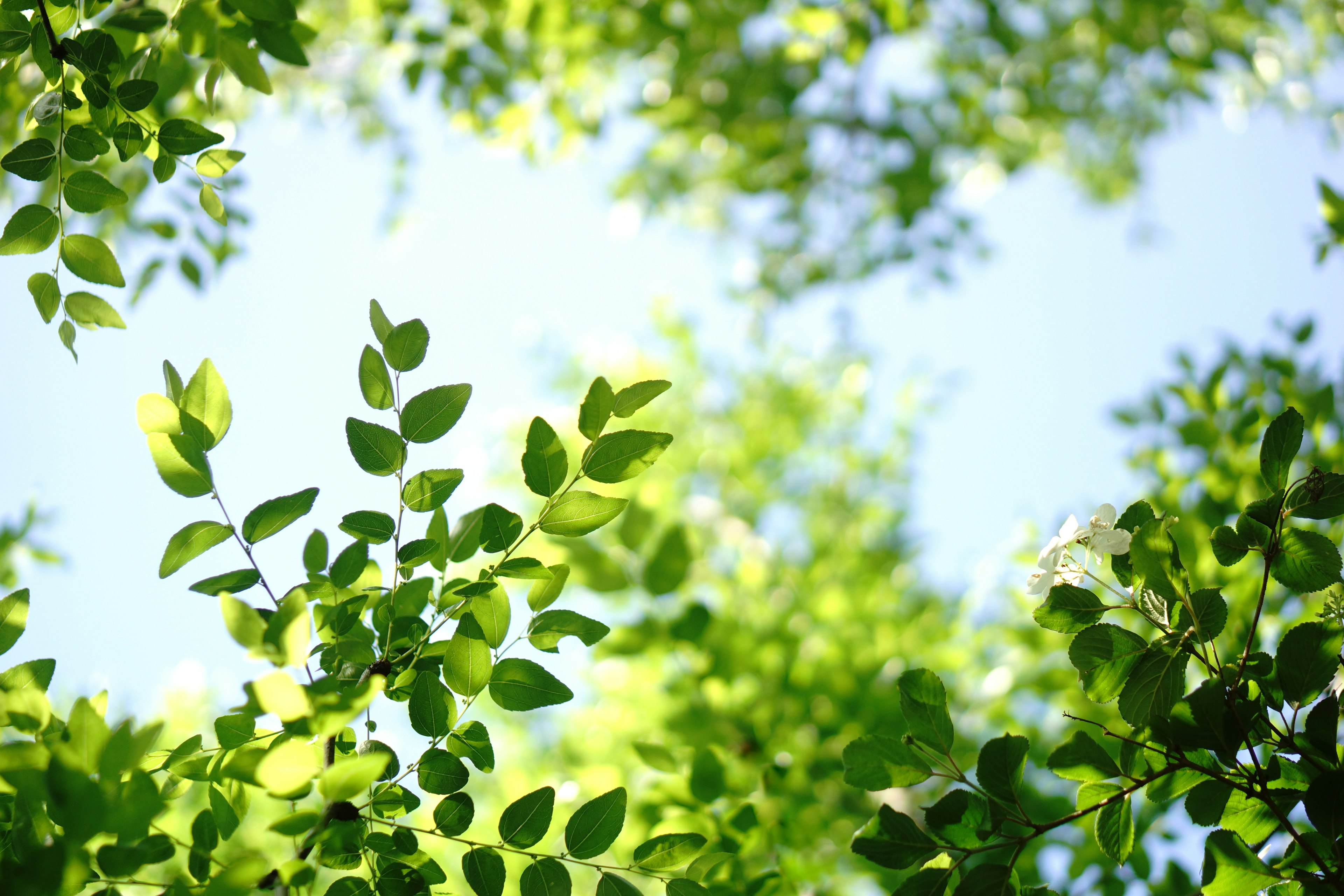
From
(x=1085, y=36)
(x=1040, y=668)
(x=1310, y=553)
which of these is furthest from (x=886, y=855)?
(x=1085, y=36)

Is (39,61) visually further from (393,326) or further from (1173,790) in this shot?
(1173,790)

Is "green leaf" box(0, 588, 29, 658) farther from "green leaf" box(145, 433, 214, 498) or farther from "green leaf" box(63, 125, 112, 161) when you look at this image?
"green leaf" box(63, 125, 112, 161)

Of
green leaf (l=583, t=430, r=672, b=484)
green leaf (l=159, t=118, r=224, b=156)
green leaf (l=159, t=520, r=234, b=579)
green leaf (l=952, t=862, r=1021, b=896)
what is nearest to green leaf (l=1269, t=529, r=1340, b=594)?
green leaf (l=952, t=862, r=1021, b=896)

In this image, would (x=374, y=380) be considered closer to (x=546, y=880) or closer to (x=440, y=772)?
(x=440, y=772)

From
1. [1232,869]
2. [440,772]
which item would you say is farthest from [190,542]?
[1232,869]

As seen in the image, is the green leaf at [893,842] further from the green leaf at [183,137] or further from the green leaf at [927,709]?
the green leaf at [183,137]

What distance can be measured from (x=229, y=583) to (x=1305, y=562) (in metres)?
0.82

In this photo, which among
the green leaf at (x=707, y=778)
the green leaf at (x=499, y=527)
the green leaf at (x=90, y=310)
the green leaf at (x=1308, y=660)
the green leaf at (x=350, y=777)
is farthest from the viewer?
the green leaf at (x=707, y=778)

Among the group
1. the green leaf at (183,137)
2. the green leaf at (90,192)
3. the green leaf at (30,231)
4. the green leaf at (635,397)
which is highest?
the green leaf at (183,137)

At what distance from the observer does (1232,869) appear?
22.9 inches

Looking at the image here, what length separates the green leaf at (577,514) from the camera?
2.22 ft

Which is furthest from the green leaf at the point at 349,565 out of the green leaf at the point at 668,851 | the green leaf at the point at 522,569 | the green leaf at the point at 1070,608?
the green leaf at the point at 1070,608

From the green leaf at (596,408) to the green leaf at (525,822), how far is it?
296 mm

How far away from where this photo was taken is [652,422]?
12.3ft
